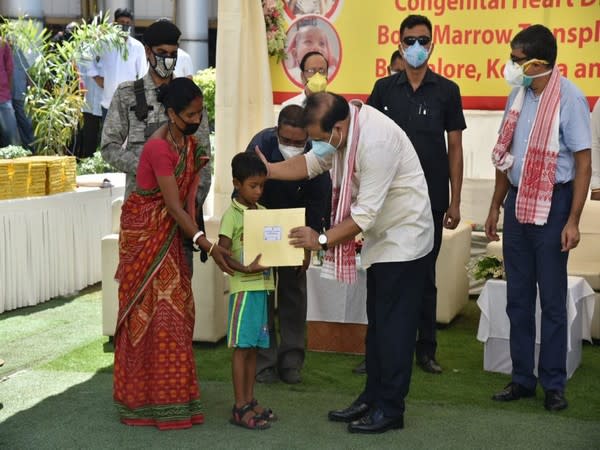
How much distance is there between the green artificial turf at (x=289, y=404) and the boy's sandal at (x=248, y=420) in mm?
39

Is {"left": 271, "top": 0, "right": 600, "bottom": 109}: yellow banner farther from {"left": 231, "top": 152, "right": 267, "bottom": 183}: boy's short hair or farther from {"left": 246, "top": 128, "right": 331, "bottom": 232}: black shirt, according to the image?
{"left": 231, "top": 152, "right": 267, "bottom": 183}: boy's short hair

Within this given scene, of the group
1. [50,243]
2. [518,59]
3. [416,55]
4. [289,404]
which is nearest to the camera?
[518,59]

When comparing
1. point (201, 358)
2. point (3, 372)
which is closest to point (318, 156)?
point (201, 358)

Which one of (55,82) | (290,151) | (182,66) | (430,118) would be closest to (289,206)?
(290,151)

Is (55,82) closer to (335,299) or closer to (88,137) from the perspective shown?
(88,137)

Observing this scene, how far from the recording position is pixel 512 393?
5.42 meters

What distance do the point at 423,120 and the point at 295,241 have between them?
5.22ft

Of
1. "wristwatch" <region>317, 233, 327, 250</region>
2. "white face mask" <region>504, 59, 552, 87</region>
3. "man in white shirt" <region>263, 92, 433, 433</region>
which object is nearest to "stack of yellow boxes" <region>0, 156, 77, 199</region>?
"man in white shirt" <region>263, 92, 433, 433</region>

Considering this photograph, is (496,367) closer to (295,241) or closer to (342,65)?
(295,241)

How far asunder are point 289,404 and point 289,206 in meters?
1.08

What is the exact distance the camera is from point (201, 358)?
20.5ft

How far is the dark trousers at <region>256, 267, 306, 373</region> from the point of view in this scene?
5805 millimetres

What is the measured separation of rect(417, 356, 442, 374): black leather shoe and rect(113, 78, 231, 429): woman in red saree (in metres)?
1.60

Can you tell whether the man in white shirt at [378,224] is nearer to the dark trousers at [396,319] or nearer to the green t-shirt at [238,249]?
the dark trousers at [396,319]
